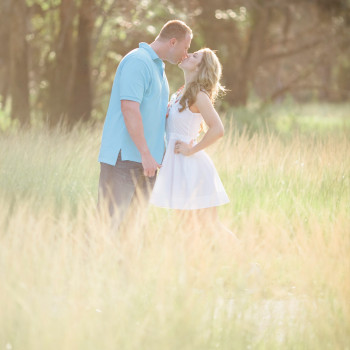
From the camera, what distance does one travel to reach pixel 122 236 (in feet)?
15.2

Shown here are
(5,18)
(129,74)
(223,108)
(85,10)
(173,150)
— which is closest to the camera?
(129,74)

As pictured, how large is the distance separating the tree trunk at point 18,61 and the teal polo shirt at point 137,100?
827 cm

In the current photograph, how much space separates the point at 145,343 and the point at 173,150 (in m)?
2.05

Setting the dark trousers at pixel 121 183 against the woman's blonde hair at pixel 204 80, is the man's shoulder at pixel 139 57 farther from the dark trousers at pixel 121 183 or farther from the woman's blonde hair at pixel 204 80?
the dark trousers at pixel 121 183

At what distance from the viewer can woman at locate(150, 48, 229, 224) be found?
16.9ft

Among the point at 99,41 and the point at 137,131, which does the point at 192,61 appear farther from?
the point at 99,41

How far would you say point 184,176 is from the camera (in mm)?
5297

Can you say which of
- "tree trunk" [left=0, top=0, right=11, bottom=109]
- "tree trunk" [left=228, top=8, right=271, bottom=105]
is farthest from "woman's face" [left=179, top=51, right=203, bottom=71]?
"tree trunk" [left=228, top=8, right=271, bottom=105]

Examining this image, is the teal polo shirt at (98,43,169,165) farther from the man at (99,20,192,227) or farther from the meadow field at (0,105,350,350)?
the meadow field at (0,105,350,350)

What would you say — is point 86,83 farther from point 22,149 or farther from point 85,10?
point 22,149

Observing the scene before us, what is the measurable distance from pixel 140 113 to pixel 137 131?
0.14 meters

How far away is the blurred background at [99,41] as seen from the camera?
13.3 meters

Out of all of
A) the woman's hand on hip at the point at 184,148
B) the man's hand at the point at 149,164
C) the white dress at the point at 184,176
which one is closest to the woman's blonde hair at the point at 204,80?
the white dress at the point at 184,176

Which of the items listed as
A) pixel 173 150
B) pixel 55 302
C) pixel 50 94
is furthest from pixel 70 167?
pixel 50 94
